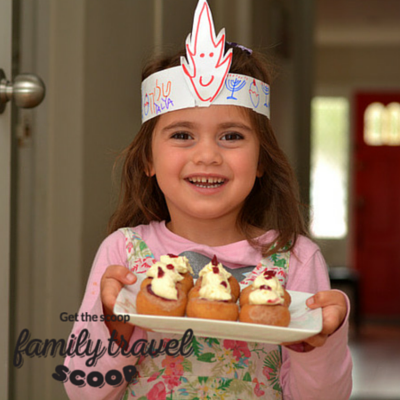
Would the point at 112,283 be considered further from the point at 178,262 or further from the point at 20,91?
the point at 20,91

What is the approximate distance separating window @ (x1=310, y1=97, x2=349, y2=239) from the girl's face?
238 inches

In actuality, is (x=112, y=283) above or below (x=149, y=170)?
below

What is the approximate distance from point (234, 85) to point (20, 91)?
43 cm

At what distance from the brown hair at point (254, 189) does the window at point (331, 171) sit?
585 cm

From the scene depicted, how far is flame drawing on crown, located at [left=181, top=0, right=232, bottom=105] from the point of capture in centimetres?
125

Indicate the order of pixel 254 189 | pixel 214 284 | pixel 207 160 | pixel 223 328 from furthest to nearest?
pixel 254 189 < pixel 207 160 < pixel 214 284 < pixel 223 328

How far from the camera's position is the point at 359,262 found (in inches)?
294

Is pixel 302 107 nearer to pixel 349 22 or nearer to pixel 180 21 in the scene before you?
pixel 180 21

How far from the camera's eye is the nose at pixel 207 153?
123cm

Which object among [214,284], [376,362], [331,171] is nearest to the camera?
[214,284]

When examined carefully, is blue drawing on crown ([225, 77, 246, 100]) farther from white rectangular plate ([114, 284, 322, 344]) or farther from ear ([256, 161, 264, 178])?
white rectangular plate ([114, 284, 322, 344])

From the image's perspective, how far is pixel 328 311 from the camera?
1.08m

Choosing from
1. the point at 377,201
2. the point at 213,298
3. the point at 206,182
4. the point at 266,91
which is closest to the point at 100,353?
the point at 213,298

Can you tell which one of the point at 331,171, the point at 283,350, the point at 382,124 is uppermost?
the point at 382,124
